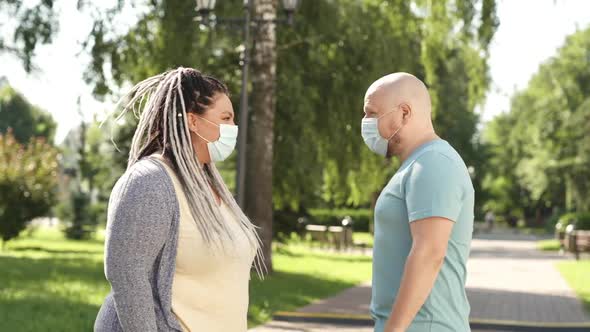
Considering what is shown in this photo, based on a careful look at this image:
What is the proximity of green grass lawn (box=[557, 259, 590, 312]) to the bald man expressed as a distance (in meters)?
12.7

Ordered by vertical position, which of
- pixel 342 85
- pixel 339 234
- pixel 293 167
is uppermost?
pixel 342 85

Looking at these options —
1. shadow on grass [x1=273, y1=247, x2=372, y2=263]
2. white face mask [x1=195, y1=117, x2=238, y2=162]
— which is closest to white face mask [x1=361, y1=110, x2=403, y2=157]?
white face mask [x1=195, y1=117, x2=238, y2=162]

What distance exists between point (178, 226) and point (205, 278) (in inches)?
7.6

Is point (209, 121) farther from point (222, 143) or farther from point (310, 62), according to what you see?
point (310, 62)

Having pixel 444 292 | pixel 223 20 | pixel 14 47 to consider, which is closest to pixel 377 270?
pixel 444 292

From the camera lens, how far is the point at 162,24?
16.5m

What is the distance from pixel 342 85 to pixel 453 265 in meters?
16.0

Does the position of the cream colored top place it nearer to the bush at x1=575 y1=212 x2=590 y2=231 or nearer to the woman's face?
the woman's face

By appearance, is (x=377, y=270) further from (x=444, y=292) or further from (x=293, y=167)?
(x=293, y=167)

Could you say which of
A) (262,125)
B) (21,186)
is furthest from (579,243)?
(262,125)

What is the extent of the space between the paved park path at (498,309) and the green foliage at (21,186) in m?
13.1

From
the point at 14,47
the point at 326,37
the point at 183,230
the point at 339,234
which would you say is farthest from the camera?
the point at 339,234

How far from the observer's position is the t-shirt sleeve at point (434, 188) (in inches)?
124

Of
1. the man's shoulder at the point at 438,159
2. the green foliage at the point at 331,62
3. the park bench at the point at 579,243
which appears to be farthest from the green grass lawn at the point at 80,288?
the park bench at the point at 579,243
